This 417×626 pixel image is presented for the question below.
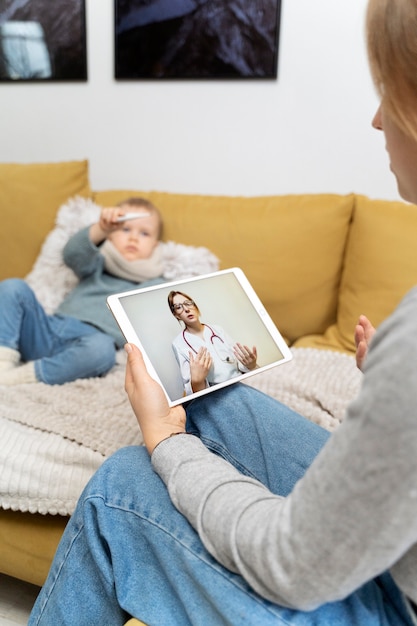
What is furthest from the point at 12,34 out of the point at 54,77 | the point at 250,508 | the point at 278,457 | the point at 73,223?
the point at 250,508

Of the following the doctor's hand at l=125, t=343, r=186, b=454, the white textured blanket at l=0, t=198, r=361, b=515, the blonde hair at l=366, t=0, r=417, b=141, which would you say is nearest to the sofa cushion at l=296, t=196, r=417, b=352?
the white textured blanket at l=0, t=198, r=361, b=515

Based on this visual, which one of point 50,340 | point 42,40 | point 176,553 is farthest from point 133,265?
point 176,553

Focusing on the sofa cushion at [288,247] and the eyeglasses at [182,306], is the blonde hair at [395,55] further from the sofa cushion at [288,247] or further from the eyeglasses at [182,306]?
the sofa cushion at [288,247]

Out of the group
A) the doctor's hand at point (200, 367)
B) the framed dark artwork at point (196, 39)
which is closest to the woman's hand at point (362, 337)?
the doctor's hand at point (200, 367)

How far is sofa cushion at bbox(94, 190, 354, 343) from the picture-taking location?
1.60 m

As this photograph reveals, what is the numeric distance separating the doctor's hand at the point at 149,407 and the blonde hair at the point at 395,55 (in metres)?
0.46

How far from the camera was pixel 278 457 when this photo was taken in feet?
2.62

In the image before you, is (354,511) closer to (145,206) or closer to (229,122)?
(145,206)

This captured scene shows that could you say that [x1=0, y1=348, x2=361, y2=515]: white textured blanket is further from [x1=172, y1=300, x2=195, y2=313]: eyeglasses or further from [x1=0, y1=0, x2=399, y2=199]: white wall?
[x1=0, y1=0, x2=399, y2=199]: white wall

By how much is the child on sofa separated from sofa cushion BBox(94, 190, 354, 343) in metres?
0.15

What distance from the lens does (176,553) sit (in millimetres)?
629

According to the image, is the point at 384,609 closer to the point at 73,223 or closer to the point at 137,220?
the point at 137,220

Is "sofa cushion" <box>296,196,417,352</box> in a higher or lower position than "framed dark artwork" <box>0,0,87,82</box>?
lower

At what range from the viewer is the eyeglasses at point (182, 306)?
0.97 metres
